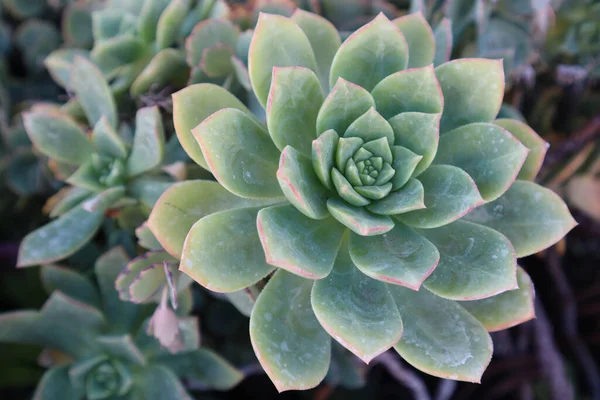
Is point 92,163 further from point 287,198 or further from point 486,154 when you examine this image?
point 486,154

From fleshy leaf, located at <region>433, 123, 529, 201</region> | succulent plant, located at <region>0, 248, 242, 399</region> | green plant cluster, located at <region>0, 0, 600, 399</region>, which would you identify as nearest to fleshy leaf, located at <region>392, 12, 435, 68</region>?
green plant cluster, located at <region>0, 0, 600, 399</region>

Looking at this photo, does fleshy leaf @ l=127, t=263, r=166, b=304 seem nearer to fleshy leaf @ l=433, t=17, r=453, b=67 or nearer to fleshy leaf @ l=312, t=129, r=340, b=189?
fleshy leaf @ l=312, t=129, r=340, b=189

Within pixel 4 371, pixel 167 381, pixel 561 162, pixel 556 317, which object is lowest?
pixel 556 317

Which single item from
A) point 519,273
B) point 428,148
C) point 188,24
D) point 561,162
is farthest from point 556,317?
point 188,24

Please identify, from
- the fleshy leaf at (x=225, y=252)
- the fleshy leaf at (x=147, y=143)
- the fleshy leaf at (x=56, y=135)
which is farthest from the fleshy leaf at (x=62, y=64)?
the fleshy leaf at (x=225, y=252)

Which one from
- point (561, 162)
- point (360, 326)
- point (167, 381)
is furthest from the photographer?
point (561, 162)

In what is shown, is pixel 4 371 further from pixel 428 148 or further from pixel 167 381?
pixel 428 148

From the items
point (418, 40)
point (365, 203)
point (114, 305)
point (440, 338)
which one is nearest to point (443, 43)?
point (418, 40)
